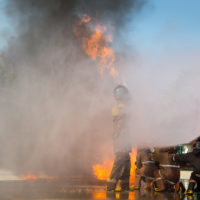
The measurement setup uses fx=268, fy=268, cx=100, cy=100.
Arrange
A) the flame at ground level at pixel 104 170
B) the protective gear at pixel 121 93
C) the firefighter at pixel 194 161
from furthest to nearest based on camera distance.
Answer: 1. the flame at ground level at pixel 104 170
2. the protective gear at pixel 121 93
3. the firefighter at pixel 194 161

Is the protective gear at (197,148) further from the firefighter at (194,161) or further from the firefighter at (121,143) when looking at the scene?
the firefighter at (121,143)

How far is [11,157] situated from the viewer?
21.1 metres

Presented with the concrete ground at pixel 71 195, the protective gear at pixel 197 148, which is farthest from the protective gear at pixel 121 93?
the concrete ground at pixel 71 195

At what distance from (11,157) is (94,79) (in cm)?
1045

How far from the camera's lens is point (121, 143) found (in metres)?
11.0

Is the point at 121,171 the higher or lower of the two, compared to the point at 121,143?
lower

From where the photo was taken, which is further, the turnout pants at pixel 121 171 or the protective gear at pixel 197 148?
the turnout pants at pixel 121 171

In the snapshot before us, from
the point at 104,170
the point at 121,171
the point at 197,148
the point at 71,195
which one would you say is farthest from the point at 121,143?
the point at 104,170

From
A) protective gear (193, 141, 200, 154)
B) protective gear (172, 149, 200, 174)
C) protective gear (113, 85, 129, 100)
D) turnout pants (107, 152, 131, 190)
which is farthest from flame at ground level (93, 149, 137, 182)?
protective gear (193, 141, 200, 154)

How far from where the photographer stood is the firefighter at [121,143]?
35.3ft

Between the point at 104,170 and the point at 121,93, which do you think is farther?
the point at 104,170

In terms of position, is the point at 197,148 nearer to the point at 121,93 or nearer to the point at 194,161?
the point at 194,161

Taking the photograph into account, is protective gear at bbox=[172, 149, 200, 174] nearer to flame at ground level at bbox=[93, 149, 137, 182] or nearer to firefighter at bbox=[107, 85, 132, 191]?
firefighter at bbox=[107, 85, 132, 191]

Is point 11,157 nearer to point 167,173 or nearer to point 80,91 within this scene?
point 80,91
